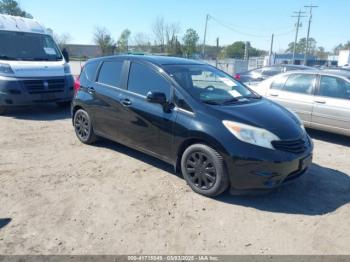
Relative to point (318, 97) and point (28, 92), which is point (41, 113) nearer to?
point (28, 92)

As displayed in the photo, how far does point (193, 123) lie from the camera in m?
4.21

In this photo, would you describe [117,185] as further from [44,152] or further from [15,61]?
[15,61]

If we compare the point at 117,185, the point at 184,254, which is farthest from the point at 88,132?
the point at 184,254

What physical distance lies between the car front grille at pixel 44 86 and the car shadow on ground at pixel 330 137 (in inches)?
261

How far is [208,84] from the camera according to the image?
4.91 m

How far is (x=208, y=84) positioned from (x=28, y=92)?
5646 millimetres

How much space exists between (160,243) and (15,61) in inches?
287

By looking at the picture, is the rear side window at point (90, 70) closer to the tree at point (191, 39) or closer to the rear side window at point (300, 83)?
the rear side window at point (300, 83)

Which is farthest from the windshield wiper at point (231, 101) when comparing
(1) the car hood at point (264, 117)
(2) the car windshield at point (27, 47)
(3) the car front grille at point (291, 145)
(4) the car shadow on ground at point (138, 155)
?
(2) the car windshield at point (27, 47)

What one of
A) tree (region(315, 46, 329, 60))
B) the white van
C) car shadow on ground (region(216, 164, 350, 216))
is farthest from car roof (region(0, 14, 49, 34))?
tree (region(315, 46, 329, 60))

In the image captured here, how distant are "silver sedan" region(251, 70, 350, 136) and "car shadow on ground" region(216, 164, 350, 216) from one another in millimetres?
2249

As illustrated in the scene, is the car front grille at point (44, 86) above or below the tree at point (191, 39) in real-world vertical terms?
below

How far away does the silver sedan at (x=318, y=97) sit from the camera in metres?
6.80

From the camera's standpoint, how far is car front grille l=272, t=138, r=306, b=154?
397cm
